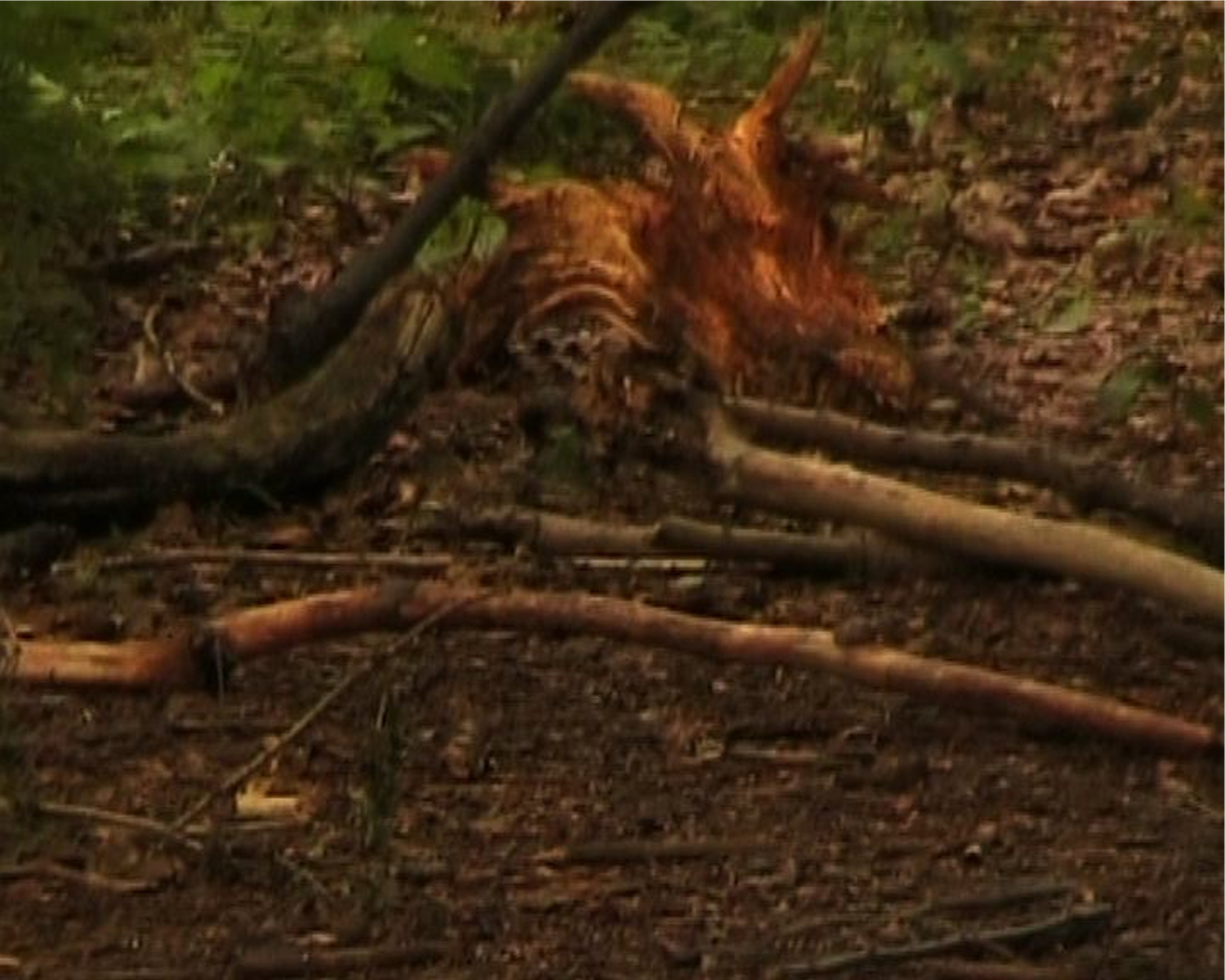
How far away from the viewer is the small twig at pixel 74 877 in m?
1.05

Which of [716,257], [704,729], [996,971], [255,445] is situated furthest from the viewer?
[255,445]

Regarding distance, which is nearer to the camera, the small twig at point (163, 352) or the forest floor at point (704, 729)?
the forest floor at point (704, 729)

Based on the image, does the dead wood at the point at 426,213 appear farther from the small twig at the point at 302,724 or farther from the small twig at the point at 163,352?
the small twig at the point at 302,724

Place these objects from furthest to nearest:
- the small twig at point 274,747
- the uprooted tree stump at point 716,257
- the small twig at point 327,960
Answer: the uprooted tree stump at point 716,257 < the small twig at point 274,747 < the small twig at point 327,960

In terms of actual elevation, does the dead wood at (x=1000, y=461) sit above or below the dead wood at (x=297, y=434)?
above

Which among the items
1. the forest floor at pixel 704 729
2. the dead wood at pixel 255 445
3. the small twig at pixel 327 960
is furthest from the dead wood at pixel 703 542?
the small twig at pixel 327 960

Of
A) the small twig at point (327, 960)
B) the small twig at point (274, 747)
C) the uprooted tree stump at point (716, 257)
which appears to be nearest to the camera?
the small twig at point (327, 960)

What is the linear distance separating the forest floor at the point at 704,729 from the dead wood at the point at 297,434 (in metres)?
0.02

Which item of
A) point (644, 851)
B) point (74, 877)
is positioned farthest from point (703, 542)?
point (74, 877)

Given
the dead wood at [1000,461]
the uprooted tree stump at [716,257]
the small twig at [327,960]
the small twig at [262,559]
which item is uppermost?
the uprooted tree stump at [716,257]

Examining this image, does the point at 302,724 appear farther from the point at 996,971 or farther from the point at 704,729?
the point at 996,971

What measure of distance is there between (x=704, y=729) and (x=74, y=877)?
25cm

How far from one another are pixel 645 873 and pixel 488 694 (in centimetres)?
14

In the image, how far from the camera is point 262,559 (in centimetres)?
120
